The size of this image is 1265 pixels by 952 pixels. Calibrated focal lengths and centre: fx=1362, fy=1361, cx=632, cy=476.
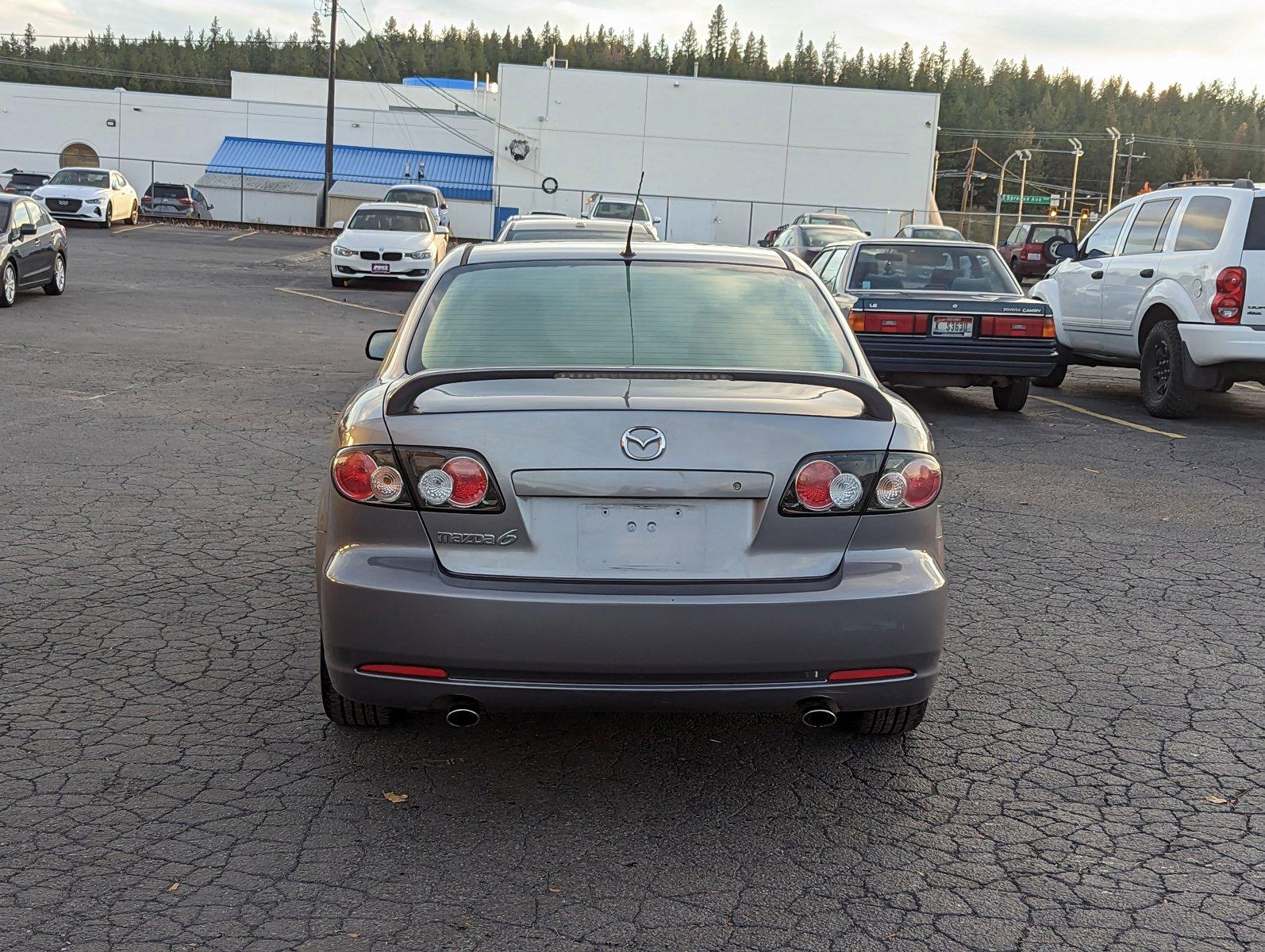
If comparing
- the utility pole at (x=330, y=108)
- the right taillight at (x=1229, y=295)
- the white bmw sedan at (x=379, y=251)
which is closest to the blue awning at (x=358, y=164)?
the utility pole at (x=330, y=108)

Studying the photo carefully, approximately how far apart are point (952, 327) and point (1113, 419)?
1920 mm

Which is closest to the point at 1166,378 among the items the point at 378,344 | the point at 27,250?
the point at 378,344

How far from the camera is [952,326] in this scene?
36.8ft

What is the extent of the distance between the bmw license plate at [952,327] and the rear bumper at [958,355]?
0.19 ft

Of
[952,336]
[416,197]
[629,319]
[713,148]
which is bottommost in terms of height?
[952,336]

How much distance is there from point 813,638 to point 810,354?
1136 mm

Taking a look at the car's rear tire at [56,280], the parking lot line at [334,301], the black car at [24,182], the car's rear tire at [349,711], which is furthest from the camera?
the black car at [24,182]

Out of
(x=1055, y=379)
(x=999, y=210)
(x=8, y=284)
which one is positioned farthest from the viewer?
(x=999, y=210)

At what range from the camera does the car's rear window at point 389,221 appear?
25.2m

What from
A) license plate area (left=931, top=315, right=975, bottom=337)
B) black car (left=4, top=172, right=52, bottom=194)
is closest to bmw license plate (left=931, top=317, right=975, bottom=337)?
license plate area (left=931, top=315, right=975, bottom=337)

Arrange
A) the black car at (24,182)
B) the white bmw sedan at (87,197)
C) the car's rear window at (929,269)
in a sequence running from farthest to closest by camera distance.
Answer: the black car at (24,182) < the white bmw sedan at (87,197) < the car's rear window at (929,269)

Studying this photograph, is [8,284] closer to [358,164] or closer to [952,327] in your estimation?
[952,327]

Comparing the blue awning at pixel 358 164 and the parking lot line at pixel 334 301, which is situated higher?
the blue awning at pixel 358 164

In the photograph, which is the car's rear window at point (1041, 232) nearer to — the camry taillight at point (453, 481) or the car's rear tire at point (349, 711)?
the car's rear tire at point (349, 711)
